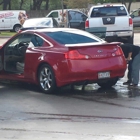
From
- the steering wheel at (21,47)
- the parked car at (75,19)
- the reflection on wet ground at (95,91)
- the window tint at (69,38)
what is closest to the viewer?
the reflection on wet ground at (95,91)

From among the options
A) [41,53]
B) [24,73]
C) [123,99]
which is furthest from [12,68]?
[123,99]

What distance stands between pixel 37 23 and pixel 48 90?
53.4 feet

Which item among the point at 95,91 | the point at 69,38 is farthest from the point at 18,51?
the point at 95,91

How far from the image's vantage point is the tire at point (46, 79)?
1142 centimetres

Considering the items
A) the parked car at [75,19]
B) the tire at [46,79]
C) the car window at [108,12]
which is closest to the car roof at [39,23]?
the parked car at [75,19]

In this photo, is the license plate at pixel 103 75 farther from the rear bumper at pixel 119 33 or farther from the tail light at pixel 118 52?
the rear bumper at pixel 119 33

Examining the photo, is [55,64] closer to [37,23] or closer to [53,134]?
[53,134]

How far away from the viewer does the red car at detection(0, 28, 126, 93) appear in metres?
11.1

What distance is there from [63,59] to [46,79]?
2.64ft

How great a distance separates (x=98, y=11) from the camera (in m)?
22.4

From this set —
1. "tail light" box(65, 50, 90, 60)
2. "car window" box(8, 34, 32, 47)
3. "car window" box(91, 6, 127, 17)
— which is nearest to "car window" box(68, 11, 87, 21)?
"car window" box(91, 6, 127, 17)

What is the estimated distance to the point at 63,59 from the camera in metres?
11.1

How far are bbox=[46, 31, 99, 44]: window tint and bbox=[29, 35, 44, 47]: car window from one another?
0.24m

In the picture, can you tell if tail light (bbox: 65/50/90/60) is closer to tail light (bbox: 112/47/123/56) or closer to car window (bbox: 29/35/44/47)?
tail light (bbox: 112/47/123/56)
